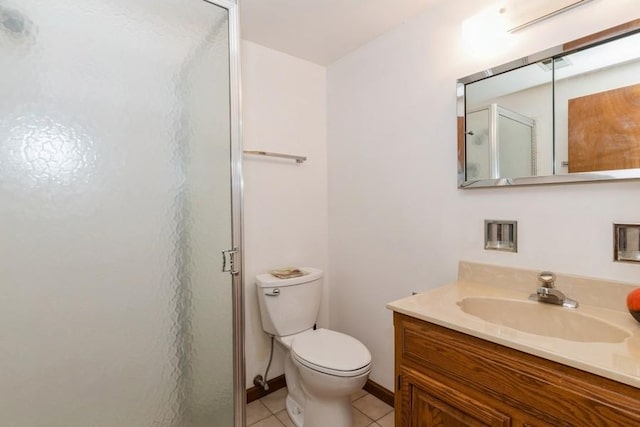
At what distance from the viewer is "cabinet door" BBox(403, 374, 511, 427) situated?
36.0 inches

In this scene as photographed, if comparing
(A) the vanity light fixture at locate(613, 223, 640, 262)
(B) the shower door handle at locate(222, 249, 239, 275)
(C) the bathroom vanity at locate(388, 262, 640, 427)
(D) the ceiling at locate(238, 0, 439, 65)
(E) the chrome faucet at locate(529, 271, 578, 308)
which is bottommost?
(C) the bathroom vanity at locate(388, 262, 640, 427)

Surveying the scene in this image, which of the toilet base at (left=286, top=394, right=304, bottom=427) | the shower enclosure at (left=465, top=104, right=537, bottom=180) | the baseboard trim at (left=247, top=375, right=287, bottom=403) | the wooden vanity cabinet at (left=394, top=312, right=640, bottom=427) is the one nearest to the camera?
the wooden vanity cabinet at (left=394, top=312, right=640, bottom=427)

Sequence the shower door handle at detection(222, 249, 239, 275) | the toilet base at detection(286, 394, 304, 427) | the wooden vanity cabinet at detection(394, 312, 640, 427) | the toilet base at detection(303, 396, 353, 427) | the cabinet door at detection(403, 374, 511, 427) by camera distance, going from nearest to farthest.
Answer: the wooden vanity cabinet at detection(394, 312, 640, 427) < the cabinet door at detection(403, 374, 511, 427) < the shower door handle at detection(222, 249, 239, 275) < the toilet base at detection(303, 396, 353, 427) < the toilet base at detection(286, 394, 304, 427)

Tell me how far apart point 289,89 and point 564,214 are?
169 cm

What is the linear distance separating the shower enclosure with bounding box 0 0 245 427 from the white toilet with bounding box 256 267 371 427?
Answer: 1.14 feet

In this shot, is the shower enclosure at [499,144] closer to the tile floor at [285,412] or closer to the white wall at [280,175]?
the white wall at [280,175]

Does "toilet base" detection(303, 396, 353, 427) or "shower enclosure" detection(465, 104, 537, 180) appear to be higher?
"shower enclosure" detection(465, 104, 537, 180)

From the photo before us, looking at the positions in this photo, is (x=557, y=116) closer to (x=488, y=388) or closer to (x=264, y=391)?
(x=488, y=388)

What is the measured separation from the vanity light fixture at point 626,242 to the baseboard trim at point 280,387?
1334 mm

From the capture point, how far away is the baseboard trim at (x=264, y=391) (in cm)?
192

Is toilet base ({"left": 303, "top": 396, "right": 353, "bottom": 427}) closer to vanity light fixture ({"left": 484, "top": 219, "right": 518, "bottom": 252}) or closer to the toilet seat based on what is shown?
the toilet seat

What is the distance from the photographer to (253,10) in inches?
63.8

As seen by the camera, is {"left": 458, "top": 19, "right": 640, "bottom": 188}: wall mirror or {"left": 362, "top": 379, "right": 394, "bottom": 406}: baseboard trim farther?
{"left": 362, "top": 379, "right": 394, "bottom": 406}: baseboard trim

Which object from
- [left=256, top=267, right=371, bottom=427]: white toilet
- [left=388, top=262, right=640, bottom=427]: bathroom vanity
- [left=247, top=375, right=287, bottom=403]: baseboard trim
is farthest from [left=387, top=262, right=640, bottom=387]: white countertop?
[left=247, top=375, right=287, bottom=403]: baseboard trim
